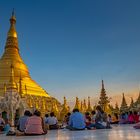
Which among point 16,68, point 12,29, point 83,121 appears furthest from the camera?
point 12,29

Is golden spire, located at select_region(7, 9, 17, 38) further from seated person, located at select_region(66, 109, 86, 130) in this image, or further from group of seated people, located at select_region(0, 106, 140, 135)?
seated person, located at select_region(66, 109, 86, 130)

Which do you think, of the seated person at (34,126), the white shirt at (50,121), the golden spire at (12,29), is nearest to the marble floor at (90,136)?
the seated person at (34,126)

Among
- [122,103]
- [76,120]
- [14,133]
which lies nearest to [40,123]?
[14,133]

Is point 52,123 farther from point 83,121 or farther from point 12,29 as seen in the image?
point 12,29

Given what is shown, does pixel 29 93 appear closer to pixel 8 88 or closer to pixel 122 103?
pixel 8 88

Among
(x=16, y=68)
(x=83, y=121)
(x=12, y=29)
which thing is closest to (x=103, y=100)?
(x=16, y=68)

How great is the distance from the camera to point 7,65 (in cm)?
5362

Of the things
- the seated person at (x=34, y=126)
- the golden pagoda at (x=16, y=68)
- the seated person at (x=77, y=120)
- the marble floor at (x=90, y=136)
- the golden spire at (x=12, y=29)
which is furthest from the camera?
the golden spire at (x=12, y=29)

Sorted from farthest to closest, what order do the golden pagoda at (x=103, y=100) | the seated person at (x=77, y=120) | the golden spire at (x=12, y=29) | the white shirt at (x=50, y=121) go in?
the golden spire at (x=12, y=29)
the golden pagoda at (x=103, y=100)
the white shirt at (x=50, y=121)
the seated person at (x=77, y=120)

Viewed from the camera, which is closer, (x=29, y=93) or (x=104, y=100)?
(x=104, y=100)

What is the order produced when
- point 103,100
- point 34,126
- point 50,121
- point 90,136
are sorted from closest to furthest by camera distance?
point 90,136 → point 34,126 → point 50,121 → point 103,100

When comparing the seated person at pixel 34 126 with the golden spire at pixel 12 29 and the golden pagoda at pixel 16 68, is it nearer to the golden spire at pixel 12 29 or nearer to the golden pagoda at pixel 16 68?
the golden pagoda at pixel 16 68

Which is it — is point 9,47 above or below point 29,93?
above

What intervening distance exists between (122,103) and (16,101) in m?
28.7
